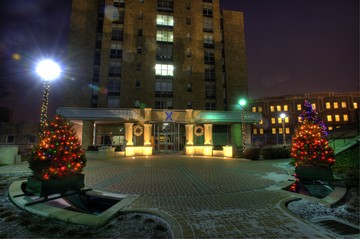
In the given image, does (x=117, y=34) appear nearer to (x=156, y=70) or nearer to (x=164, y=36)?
(x=164, y=36)

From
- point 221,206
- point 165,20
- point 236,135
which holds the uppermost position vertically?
point 165,20

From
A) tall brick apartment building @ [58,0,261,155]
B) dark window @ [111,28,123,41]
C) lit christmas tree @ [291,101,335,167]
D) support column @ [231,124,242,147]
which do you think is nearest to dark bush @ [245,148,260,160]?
lit christmas tree @ [291,101,335,167]

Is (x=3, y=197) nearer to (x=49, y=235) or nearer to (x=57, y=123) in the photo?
(x=57, y=123)

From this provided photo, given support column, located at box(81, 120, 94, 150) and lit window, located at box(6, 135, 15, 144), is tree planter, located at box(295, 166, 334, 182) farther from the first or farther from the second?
lit window, located at box(6, 135, 15, 144)

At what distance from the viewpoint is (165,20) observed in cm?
3072

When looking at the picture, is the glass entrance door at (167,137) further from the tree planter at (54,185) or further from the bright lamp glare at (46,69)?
the tree planter at (54,185)

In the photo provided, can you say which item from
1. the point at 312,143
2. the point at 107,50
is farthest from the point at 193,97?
the point at 312,143

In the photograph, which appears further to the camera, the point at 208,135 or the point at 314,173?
the point at 208,135

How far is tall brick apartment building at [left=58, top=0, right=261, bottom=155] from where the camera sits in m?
26.1

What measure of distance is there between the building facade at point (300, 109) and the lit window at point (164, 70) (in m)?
29.6

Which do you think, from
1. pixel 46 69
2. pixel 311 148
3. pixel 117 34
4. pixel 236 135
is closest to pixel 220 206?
pixel 311 148

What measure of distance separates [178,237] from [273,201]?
345 centimetres

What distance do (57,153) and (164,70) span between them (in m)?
25.9

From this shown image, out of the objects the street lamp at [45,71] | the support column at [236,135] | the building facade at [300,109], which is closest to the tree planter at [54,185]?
the street lamp at [45,71]
